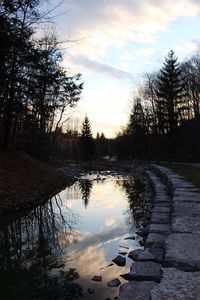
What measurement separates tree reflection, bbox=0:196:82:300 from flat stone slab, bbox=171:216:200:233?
6.20 ft

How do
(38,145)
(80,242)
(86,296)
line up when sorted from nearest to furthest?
1. (86,296)
2. (80,242)
3. (38,145)

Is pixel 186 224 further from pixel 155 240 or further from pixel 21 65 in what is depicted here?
pixel 21 65

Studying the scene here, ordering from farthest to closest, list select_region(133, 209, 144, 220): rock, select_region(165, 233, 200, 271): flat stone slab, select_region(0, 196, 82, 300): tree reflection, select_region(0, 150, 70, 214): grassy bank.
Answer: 1. select_region(0, 150, 70, 214): grassy bank
2. select_region(133, 209, 144, 220): rock
3. select_region(0, 196, 82, 300): tree reflection
4. select_region(165, 233, 200, 271): flat stone slab

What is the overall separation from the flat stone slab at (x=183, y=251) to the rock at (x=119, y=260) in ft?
4.35

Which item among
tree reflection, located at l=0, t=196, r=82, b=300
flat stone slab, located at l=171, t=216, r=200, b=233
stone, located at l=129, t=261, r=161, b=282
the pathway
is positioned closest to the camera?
the pathway

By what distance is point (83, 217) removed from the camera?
12.5 meters

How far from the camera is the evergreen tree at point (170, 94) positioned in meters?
45.8

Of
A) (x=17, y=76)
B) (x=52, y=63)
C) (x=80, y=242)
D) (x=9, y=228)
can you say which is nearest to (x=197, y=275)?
(x=80, y=242)

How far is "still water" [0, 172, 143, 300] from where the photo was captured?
5.88 meters

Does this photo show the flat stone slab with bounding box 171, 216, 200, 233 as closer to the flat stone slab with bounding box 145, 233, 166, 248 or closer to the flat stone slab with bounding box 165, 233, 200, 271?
the flat stone slab with bounding box 165, 233, 200, 271

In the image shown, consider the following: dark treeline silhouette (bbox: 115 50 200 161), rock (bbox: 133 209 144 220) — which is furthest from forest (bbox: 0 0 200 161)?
rock (bbox: 133 209 144 220)

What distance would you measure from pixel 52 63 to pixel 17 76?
3.79m

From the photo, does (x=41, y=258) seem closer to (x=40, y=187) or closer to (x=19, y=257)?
(x=19, y=257)

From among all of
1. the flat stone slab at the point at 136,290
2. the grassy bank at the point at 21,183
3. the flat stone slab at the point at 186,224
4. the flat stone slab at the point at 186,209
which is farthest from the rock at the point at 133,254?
the grassy bank at the point at 21,183
